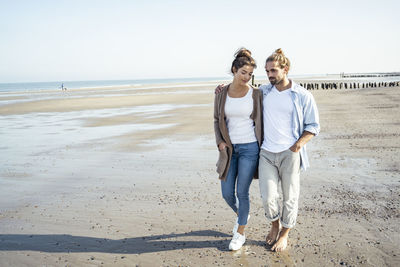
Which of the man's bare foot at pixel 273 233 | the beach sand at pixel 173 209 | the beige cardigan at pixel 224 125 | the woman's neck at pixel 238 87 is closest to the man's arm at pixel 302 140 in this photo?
the beige cardigan at pixel 224 125

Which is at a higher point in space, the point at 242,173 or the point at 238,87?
the point at 238,87

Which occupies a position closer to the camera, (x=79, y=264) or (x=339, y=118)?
(x=79, y=264)

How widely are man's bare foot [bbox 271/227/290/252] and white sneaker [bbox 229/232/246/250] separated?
0.36 metres

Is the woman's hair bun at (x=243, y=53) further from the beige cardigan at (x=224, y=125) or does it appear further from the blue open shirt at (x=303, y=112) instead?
the blue open shirt at (x=303, y=112)

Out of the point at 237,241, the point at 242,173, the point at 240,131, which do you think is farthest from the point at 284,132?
the point at 237,241

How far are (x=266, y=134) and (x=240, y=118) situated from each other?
1.13 feet

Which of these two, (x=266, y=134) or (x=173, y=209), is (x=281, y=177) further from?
(x=173, y=209)

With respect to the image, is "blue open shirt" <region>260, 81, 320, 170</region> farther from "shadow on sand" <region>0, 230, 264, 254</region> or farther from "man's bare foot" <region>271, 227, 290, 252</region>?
"shadow on sand" <region>0, 230, 264, 254</region>

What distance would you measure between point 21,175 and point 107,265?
452 centimetres

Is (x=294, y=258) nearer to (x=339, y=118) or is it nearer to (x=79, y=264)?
(x=79, y=264)

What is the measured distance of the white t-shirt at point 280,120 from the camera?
143 inches

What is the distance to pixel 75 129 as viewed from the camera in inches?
542

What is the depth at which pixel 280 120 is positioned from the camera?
3.65 m

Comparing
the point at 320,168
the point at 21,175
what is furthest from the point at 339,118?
the point at 21,175
